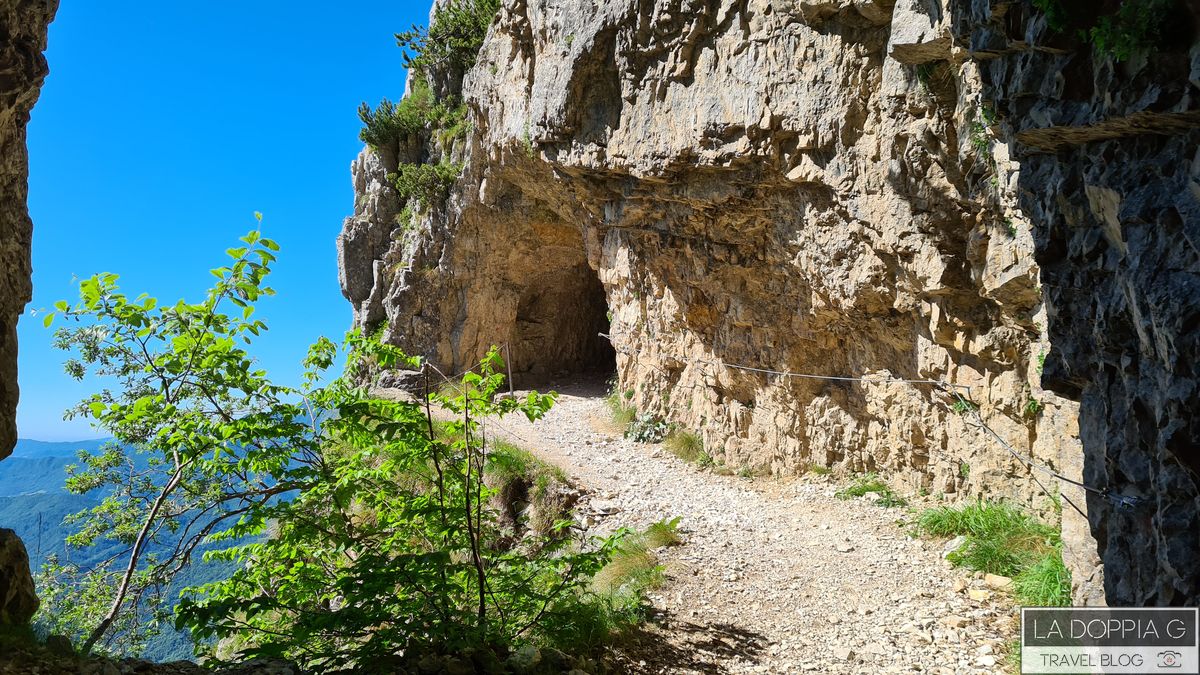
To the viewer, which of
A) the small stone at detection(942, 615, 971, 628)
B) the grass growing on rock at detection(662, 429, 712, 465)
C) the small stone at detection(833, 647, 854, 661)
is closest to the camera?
the small stone at detection(833, 647, 854, 661)

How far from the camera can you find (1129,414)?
335 centimetres

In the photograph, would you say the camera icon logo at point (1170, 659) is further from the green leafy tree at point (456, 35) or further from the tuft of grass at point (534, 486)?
the green leafy tree at point (456, 35)

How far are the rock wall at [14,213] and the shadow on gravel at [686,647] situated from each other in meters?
4.29

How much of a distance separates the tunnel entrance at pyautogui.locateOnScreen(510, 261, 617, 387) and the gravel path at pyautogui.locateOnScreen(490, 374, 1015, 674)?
9.75m

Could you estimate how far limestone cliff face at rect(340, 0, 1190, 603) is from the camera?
643 centimetres

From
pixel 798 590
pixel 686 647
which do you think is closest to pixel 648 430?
pixel 798 590

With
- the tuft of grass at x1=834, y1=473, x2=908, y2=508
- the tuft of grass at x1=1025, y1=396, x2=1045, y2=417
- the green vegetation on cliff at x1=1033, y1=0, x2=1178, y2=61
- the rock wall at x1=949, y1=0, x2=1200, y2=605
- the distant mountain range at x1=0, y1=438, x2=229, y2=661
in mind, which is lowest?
the distant mountain range at x1=0, y1=438, x2=229, y2=661

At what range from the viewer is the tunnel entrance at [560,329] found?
19719 mm

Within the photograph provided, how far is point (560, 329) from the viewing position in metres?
20.6

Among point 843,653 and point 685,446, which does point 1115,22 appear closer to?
point 843,653

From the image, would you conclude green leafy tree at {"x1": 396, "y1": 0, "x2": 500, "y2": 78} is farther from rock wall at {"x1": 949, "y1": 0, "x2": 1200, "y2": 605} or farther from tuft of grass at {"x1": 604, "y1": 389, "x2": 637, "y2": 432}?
rock wall at {"x1": 949, "y1": 0, "x2": 1200, "y2": 605}

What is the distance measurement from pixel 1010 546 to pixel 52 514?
130ft

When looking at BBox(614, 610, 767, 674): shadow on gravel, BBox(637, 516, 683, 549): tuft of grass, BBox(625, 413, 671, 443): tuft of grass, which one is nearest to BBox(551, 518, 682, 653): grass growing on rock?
BBox(637, 516, 683, 549): tuft of grass

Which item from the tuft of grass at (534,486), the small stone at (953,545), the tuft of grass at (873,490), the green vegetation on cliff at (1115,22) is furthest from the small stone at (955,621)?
the tuft of grass at (534,486)
